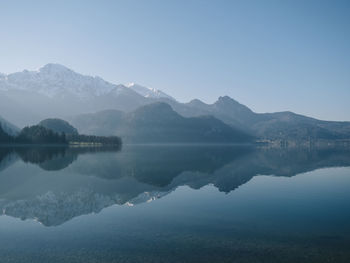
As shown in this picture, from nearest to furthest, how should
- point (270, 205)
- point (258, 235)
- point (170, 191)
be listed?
1. point (258, 235)
2. point (270, 205)
3. point (170, 191)

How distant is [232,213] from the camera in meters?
44.5

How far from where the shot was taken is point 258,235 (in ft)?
109

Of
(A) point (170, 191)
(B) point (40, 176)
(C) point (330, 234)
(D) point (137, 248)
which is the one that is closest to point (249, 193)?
(A) point (170, 191)

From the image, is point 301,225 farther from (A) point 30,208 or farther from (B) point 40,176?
(B) point 40,176

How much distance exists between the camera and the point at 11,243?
3038cm

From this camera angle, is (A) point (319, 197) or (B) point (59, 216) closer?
(B) point (59, 216)

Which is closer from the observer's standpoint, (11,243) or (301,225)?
(11,243)

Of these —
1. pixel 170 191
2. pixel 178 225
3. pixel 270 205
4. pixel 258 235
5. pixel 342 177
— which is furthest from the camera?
pixel 342 177

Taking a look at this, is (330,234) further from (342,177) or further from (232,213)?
(342,177)

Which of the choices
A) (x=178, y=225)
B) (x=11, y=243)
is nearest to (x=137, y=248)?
(x=178, y=225)

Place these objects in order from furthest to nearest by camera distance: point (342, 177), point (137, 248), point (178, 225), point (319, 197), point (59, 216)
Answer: point (342, 177) → point (319, 197) → point (59, 216) → point (178, 225) → point (137, 248)

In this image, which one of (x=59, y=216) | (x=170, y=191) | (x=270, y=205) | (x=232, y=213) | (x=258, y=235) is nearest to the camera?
(x=258, y=235)

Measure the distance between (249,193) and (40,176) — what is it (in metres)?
57.3

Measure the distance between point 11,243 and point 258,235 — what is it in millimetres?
28567
